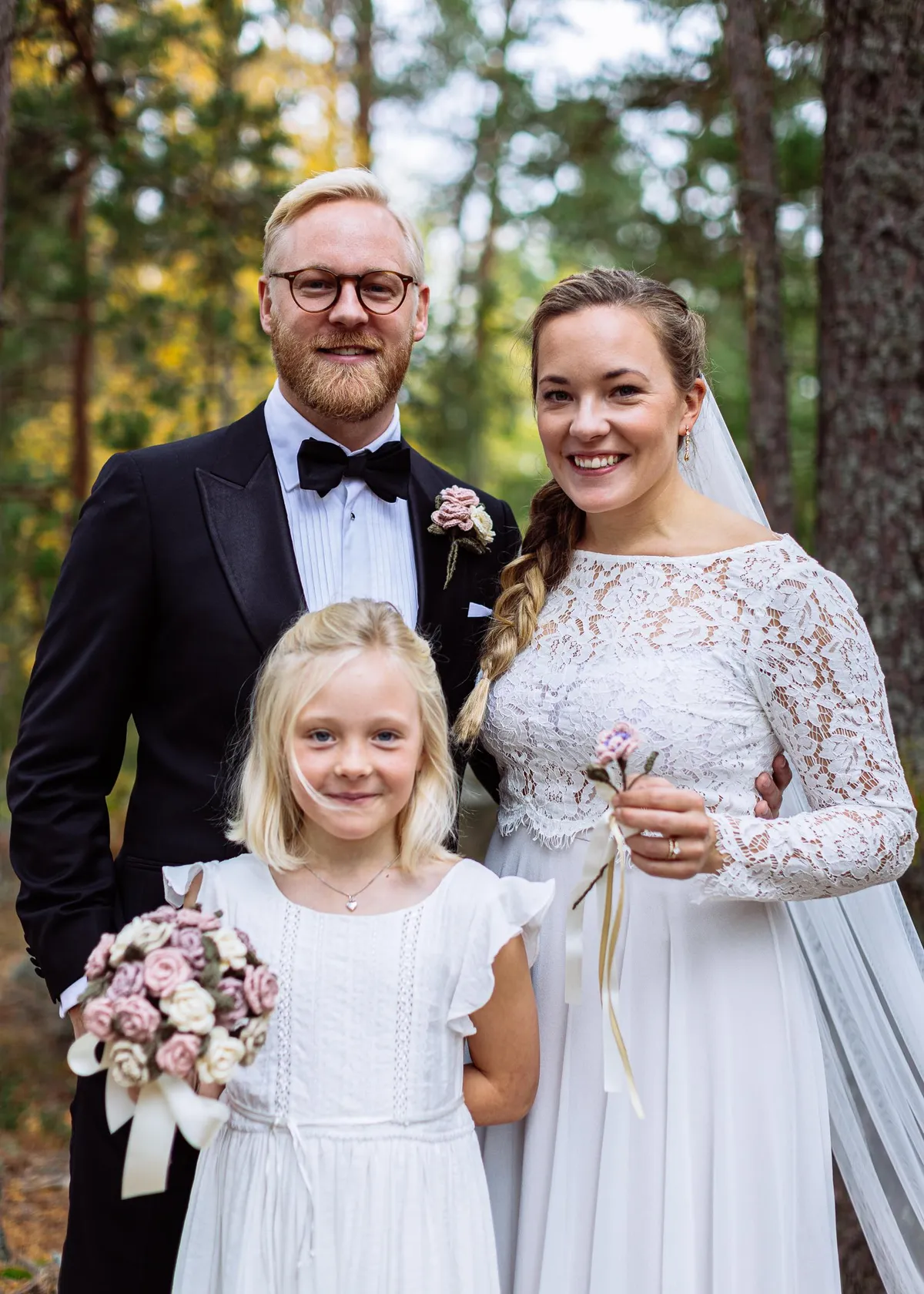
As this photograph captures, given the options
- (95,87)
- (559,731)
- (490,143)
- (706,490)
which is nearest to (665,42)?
(95,87)

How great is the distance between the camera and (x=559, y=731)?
2.75 metres

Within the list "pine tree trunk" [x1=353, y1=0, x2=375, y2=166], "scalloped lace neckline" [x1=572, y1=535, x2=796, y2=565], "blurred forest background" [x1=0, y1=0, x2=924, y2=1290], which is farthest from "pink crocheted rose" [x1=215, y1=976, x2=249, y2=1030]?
"pine tree trunk" [x1=353, y1=0, x2=375, y2=166]

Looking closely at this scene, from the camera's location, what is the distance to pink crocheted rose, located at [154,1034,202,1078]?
77.9 inches

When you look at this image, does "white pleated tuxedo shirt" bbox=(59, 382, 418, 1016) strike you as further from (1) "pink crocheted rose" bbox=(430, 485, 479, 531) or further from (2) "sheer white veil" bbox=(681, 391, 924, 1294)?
(2) "sheer white veil" bbox=(681, 391, 924, 1294)

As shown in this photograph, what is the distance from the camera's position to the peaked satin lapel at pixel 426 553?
3027mm

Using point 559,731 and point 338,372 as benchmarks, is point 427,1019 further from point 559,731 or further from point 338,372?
point 338,372

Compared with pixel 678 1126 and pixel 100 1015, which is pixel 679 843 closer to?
pixel 678 1126

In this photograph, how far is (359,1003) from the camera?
2.39 m

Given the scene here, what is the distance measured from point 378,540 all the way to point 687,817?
3.66 ft

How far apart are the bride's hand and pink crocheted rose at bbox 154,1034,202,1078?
2.89 feet

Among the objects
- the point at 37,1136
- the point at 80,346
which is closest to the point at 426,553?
the point at 37,1136

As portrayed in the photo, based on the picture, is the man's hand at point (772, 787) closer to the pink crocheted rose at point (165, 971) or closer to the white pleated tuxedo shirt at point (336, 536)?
the white pleated tuxedo shirt at point (336, 536)

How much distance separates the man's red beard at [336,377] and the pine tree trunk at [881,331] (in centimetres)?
262

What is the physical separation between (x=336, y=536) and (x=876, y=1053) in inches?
71.0
